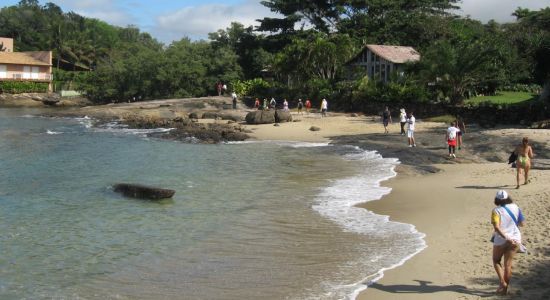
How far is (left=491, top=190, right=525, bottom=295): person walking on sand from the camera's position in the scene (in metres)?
8.35

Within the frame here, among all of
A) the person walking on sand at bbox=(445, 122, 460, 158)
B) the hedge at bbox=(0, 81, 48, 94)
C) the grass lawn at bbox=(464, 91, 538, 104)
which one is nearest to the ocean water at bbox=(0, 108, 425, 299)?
the person walking on sand at bbox=(445, 122, 460, 158)

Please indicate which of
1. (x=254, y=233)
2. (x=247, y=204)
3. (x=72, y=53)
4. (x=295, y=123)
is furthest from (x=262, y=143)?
(x=72, y=53)

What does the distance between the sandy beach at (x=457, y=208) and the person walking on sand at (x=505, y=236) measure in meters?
0.28

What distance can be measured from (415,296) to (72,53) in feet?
317

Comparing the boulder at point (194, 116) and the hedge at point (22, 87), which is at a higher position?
the hedge at point (22, 87)

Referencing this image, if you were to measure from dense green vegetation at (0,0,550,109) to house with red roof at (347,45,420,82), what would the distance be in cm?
143

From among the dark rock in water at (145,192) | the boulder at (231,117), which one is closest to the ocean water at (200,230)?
the dark rock in water at (145,192)

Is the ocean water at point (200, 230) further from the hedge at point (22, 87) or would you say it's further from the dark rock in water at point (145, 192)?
the hedge at point (22, 87)

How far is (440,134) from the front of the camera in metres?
30.3

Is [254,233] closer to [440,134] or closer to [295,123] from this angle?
[440,134]

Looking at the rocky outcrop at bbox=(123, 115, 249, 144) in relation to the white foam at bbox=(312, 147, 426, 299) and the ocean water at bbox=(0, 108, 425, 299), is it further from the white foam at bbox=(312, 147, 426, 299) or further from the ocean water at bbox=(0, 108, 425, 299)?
the white foam at bbox=(312, 147, 426, 299)

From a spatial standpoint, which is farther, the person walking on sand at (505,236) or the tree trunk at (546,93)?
the tree trunk at (546,93)

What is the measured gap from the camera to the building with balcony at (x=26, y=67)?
80938 mm

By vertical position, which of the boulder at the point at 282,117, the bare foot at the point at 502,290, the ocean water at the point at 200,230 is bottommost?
the ocean water at the point at 200,230
